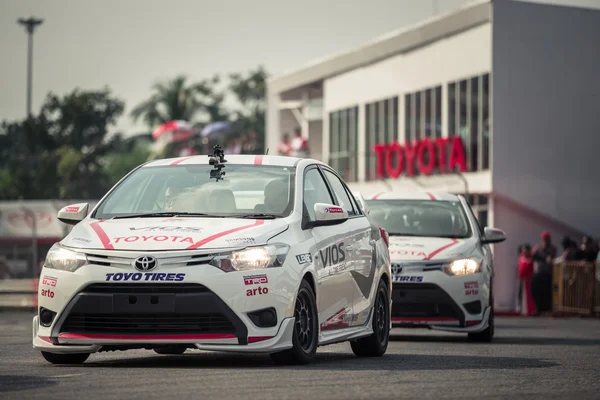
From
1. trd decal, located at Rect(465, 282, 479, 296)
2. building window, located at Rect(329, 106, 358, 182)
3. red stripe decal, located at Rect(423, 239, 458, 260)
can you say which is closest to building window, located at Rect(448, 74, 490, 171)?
building window, located at Rect(329, 106, 358, 182)

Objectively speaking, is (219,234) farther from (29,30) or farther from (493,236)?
(29,30)

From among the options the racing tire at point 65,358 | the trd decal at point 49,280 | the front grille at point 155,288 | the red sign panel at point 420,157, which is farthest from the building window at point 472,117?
the front grille at point 155,288

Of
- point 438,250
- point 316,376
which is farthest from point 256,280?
point 438,250

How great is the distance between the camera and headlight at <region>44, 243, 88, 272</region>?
10.2 m

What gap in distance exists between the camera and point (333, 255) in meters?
11.5

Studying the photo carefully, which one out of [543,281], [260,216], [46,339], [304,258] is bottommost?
[543,281]

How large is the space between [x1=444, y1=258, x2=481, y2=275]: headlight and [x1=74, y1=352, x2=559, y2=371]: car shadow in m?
3.47

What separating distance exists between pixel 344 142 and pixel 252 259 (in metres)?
46.0

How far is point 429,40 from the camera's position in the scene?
47.1 metres

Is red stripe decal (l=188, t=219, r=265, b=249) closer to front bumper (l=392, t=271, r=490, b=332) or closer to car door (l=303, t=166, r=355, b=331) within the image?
car door (l=303, t=166, r=355, b=331)

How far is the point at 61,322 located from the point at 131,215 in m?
1.16

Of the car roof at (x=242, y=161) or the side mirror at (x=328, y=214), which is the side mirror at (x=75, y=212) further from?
the side mirror at (x=328, y=214)

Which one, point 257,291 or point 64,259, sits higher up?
point 64,259

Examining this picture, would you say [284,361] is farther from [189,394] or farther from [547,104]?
[547,104]
